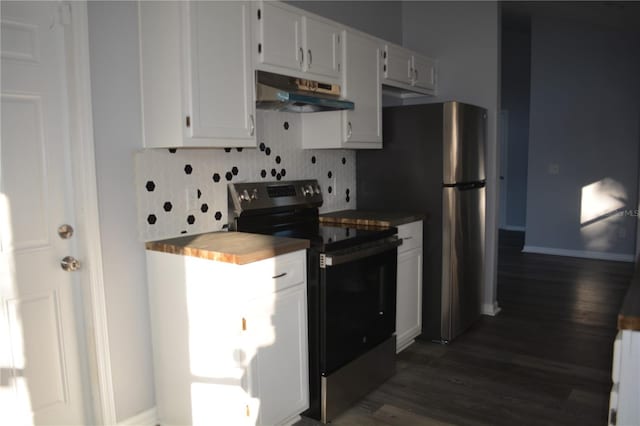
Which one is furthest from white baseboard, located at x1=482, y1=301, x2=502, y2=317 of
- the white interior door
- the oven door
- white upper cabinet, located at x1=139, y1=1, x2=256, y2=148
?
the white interior door

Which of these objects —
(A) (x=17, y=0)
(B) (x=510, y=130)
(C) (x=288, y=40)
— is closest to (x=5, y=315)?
(A) (x=17, y=0)

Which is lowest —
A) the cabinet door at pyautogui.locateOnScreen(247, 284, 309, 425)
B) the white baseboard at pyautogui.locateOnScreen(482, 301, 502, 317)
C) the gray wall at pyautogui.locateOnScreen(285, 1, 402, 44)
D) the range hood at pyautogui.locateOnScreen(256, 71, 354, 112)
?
the white baseboard at pyautogui.locateOnScreen(482, 301, 502, 317)

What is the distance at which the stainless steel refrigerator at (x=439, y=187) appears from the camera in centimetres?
345

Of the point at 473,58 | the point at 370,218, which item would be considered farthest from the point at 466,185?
the point at 473,58

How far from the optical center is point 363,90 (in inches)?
130

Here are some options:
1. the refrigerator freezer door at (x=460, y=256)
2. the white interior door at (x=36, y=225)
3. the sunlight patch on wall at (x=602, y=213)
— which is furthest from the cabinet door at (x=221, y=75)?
the sunlight patch on wall at (x=602, y=213)

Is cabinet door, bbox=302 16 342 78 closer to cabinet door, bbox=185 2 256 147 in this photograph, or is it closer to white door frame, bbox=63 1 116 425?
cabinet door, bbox=185 2 256 147

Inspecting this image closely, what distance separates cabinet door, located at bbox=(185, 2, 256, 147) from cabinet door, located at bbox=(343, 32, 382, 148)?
865 mm

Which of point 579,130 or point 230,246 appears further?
point 579,130

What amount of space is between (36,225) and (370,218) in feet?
6.32

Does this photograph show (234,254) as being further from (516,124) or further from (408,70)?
(516,124)

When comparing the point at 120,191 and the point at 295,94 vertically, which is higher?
the point at 295,94

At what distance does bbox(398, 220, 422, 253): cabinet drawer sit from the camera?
3.27 meters

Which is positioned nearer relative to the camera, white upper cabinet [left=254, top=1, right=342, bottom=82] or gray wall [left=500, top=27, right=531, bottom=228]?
white upper cabinet [left=254, top=1, right=342, bottom=82]
